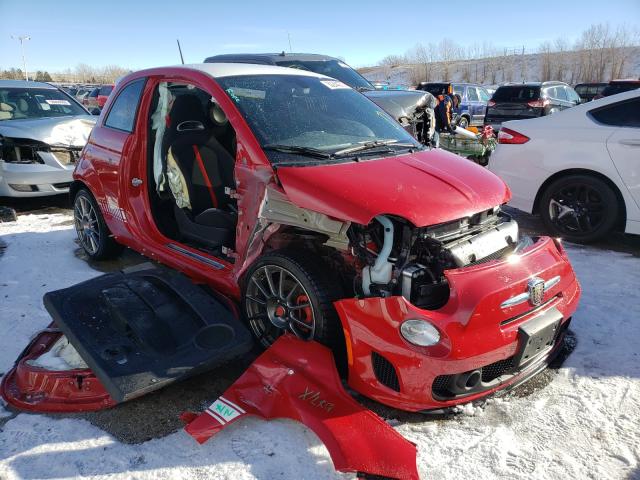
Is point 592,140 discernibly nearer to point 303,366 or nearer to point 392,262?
point 392,262

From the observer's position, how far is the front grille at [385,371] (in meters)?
2.41

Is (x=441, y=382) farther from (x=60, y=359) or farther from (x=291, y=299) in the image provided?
(x=60, y=359)

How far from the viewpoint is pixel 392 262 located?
258 cm

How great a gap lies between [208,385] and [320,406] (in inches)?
34.3

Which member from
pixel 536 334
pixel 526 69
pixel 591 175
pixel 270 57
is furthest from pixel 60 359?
pixel 526 69

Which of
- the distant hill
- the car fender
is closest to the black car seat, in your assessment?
the car fender

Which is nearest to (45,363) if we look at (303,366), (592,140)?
(303,366)

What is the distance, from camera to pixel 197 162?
3971mm

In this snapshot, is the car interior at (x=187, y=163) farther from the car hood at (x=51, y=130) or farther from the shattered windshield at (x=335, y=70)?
the shattered windshield at (x=335, y=70)

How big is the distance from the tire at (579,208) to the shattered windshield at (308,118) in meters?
2.48

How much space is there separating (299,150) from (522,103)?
1283cm

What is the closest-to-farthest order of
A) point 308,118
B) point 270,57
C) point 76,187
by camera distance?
1. point 308,118
2. point 76,187
3. point 270,57

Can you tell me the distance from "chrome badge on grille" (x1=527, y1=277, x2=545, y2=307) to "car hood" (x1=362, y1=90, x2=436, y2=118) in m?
5.61

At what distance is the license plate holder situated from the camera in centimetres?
245
